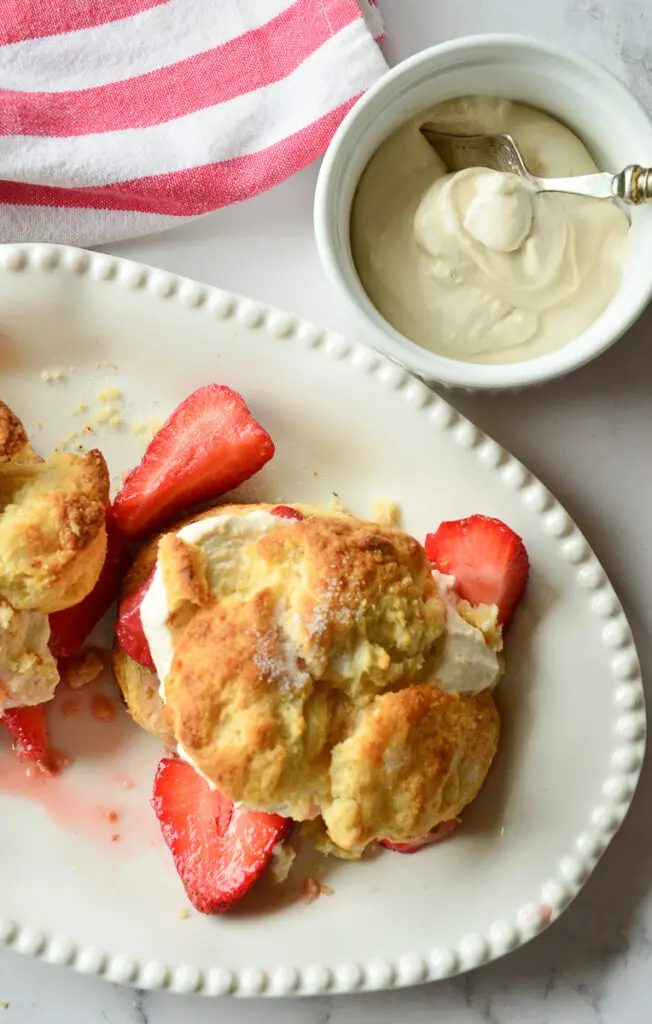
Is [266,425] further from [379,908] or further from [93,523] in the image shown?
[379,908]

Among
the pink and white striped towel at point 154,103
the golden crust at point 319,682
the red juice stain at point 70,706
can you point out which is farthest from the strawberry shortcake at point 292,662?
the pink and white striped towel at point 154,103

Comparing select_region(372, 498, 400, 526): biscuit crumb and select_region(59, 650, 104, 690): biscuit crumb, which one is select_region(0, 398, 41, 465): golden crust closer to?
select_region(59, 650, 104, 690): biscuit crumb

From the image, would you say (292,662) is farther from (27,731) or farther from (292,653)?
(27,731)

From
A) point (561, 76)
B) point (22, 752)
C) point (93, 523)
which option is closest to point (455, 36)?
point (561, 76)

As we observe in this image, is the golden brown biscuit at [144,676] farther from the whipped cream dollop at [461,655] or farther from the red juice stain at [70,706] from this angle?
the whipped cream dollop at [461,655]

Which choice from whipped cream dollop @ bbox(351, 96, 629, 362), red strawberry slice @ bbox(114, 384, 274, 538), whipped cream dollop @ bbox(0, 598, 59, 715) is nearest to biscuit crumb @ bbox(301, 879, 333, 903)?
whipped cream dollop @ bbox(0, 598, 59, 715)

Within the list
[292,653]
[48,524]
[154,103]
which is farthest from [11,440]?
[154,103]
